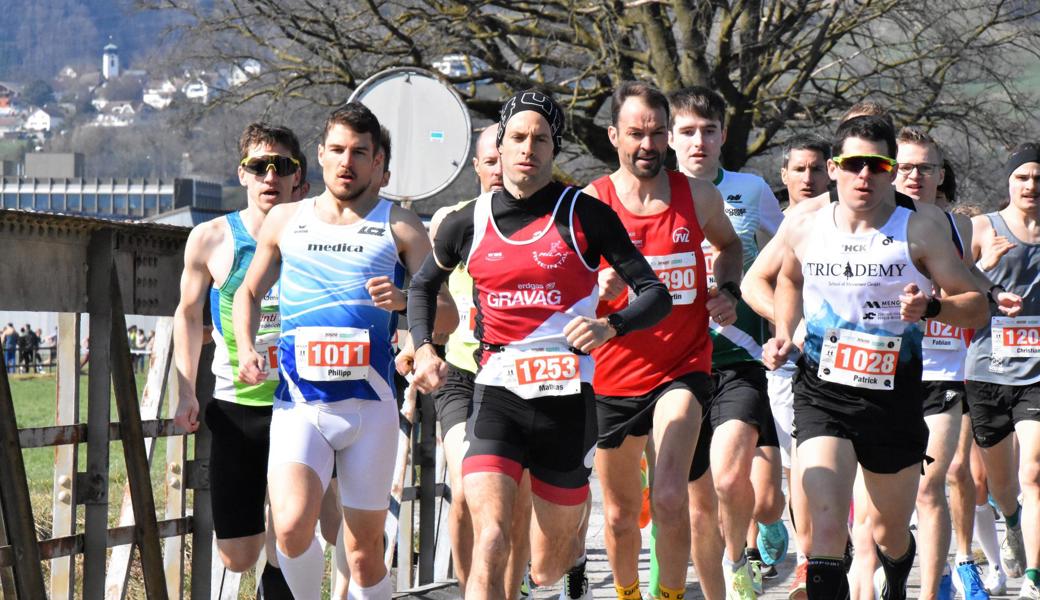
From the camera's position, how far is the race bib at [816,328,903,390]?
634 centimetres

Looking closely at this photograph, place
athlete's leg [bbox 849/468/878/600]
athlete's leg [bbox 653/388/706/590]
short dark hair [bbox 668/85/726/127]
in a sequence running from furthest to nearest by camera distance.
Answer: short dark hair [bbox 668/85/726/127] → athlete's leg [bbox 653/388/706/590] → athlete's leg [bbox 849/468/878/600]

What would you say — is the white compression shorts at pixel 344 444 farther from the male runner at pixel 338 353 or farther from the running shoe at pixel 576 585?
the running shoe at pixel 576 585

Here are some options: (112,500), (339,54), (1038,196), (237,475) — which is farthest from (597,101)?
(237,475)

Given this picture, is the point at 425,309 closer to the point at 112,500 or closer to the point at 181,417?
the point at 181,417

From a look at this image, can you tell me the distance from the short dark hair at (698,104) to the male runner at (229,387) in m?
2.09

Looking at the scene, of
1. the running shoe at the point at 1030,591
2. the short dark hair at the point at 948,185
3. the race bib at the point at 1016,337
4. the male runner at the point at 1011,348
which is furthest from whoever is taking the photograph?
the race bib at the point at 1016,337

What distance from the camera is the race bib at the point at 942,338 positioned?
27.3ft

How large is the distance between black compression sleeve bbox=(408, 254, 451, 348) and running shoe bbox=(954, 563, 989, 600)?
12.4ft

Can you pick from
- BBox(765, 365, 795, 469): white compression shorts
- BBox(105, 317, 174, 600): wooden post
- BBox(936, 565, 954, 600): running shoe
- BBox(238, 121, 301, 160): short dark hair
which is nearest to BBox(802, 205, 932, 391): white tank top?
BBox(936, 565, 954, 600): running shoe

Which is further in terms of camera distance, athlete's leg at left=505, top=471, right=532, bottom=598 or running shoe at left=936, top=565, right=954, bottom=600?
running shoe at left=936, top=565, right=954, bottom=600

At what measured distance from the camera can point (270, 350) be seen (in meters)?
7.14

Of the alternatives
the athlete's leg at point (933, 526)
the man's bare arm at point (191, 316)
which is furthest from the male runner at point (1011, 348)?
the man's bare arm at point (191, 316)

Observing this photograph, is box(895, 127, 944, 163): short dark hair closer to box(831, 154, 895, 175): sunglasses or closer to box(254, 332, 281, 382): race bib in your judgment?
box(831, 154, 895, 175): sunglasses

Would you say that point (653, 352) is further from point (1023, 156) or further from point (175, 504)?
point (1023, 156)
